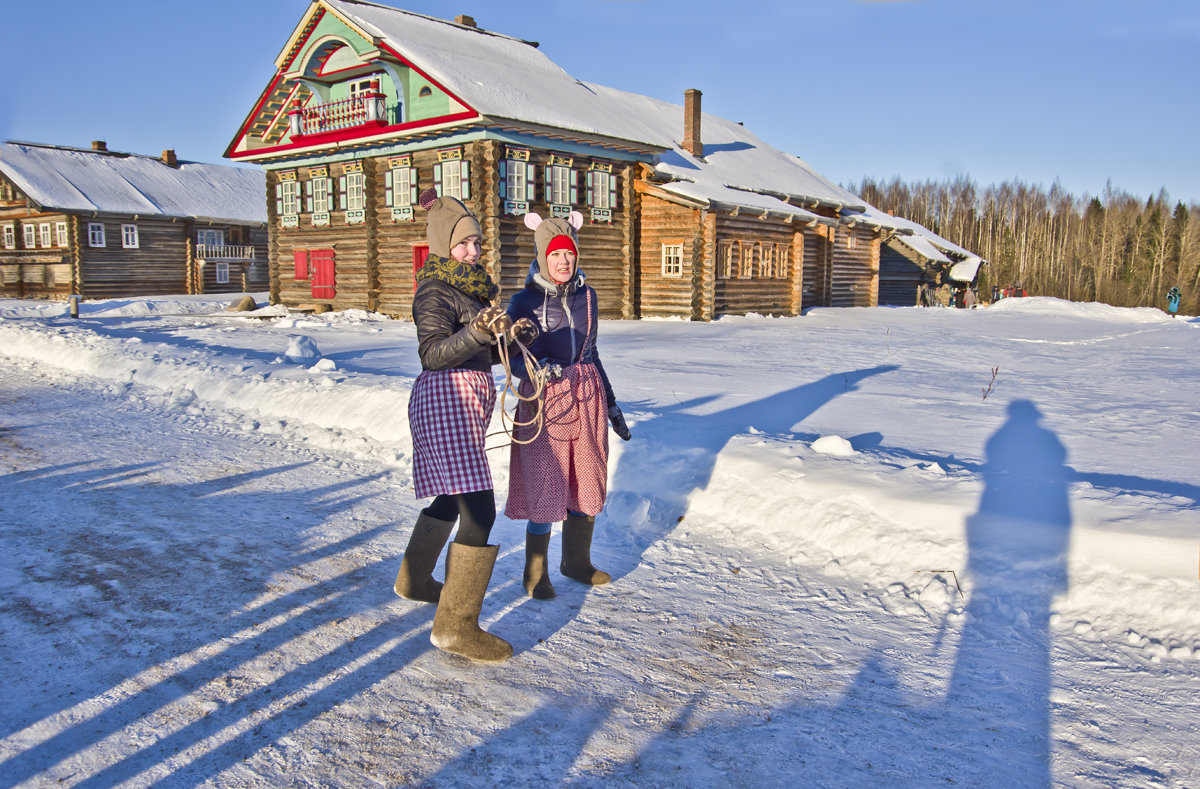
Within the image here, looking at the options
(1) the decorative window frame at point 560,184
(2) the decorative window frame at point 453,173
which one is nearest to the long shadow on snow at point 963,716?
(2) the decorative window frame at point 453,173

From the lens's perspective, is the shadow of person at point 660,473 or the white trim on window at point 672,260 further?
the white trim on window at point 672,260

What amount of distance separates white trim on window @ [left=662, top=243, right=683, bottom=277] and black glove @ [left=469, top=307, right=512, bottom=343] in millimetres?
18475

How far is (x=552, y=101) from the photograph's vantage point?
20344 millimetres

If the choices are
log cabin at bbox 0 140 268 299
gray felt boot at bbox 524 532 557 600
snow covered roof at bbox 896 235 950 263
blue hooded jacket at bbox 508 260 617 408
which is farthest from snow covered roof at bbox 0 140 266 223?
gray felt boot at bbox 524 532 557 600

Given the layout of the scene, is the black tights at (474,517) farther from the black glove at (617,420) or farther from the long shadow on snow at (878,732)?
the black glove at (617,420)

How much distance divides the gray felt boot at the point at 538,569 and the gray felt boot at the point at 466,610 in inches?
22.2

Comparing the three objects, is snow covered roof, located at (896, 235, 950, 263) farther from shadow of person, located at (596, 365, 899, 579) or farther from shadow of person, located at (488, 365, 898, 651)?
shadow of person, located at (596, 365, 899, 579)

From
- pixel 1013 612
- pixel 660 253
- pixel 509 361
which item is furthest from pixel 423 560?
pixel 660 253

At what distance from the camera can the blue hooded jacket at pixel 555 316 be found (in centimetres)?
380

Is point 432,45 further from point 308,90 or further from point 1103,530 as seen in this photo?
point 1103,530

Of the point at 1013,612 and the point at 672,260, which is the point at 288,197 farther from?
the point at 1013,612

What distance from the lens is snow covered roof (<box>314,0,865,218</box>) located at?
61.4 feet

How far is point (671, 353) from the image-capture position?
13461mm

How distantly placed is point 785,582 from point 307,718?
2369mm
